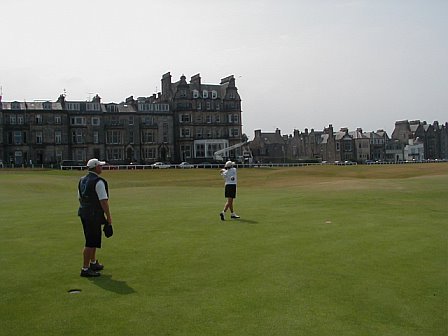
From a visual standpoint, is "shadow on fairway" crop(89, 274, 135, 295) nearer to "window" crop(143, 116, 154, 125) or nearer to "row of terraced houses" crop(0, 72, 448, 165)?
"row of terraced houses" crop(0, 72, 448, 165)

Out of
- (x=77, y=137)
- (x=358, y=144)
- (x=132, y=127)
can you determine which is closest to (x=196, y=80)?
(x=132, y=127)

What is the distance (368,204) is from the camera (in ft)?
88.0

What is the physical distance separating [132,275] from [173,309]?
9.20 ft

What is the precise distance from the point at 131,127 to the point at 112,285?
112 meters

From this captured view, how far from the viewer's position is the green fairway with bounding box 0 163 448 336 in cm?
902

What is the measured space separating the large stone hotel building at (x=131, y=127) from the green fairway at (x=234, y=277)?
96785 millimetres

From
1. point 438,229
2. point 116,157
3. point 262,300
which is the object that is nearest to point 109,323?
point 262,300

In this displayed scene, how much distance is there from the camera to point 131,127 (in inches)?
4793

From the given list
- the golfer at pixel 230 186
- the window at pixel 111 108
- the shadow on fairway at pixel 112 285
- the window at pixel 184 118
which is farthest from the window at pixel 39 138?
the shadow on fairway at pixel 112 285

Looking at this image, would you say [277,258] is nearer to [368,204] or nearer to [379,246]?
[379,246]

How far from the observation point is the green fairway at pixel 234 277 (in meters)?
9.02

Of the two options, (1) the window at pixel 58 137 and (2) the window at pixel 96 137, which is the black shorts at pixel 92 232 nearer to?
(1) the window at pixel 58 137

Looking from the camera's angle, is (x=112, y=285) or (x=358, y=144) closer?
(x=112, y=285)

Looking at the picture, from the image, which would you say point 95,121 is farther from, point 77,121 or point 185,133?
point 185,133
